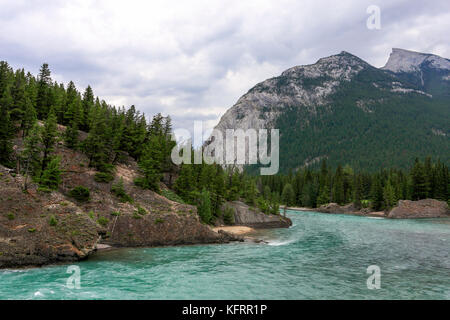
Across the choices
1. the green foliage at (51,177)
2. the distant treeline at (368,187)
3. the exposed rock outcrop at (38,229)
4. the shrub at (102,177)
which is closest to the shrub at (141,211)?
the exposed rock outcrop at (38,229)

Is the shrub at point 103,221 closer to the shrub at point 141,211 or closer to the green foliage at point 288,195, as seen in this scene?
the shrub at point 141,211

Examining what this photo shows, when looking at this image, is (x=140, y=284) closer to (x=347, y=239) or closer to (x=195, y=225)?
(x=195, y=225)

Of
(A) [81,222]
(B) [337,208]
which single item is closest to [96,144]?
(A) [81,222]

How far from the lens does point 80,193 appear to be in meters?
43.8

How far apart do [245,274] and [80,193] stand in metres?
29.7

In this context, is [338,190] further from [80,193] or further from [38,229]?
[38,229]

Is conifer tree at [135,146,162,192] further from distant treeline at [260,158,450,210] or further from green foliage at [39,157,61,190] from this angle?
distant treeline at [260,158,450,210]

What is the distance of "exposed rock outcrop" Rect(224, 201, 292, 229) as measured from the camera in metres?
69.6

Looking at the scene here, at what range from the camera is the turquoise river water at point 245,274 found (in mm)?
22328

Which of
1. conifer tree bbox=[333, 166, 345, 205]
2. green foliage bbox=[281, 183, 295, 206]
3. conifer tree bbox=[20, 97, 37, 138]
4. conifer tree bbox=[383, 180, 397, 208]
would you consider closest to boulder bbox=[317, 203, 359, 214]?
conifer tree bbox=[333, 166, 345, 205]

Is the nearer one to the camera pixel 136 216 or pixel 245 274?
pixel 245 274

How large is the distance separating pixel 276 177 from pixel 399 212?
81.0 meters

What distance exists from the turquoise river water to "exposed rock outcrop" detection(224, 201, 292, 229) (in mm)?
26263
